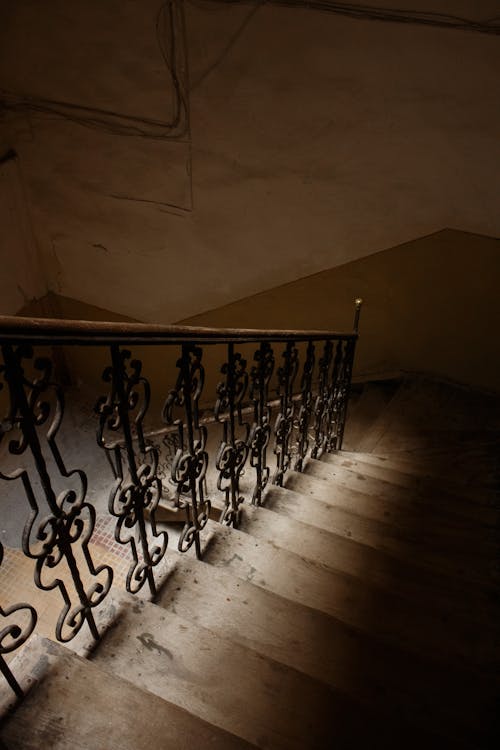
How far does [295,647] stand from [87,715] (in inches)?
25.5

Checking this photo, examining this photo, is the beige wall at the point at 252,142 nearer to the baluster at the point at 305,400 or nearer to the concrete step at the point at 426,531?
the baluster at the point at 305,400

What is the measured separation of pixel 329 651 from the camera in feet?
4.51

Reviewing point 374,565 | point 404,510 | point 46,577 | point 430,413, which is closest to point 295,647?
point 374,565

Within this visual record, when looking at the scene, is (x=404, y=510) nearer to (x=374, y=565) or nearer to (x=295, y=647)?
(x=374, y=565)

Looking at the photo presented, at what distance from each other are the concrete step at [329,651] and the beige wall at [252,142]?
3.16 meters

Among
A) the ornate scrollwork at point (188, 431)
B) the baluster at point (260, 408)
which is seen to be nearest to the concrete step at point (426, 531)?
the baluster at point (260, 408)

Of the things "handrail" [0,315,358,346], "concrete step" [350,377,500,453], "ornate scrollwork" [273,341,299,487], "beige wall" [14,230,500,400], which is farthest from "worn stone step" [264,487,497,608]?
"beige wall" [14,230,500,400]

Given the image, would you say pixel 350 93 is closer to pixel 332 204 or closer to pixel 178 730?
pixel 332 204

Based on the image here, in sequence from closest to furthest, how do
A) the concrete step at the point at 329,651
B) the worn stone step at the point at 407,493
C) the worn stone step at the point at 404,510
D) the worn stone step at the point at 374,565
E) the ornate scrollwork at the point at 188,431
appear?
the concrete step at the point at 329,651 → the ornate scrollwork at the point at 188,431 → the worn stone step at the point at 374,565 → the worn stone step at the point at 404,510 → the worn stone step at the point at 407,493

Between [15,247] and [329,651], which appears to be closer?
[329,651]

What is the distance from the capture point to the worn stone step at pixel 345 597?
151 centimetres

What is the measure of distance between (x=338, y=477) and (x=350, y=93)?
2757 mm

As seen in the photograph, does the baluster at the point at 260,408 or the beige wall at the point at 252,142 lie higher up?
the beige wall at the point at 252,142

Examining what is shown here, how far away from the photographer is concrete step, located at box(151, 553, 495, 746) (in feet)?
4.14
